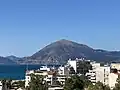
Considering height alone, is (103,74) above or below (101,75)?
above

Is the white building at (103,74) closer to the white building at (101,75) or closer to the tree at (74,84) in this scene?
the white building at (101,75)

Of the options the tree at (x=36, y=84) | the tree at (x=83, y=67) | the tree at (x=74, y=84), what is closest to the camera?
the tree at (x=36, y=84)

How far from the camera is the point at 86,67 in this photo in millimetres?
100312

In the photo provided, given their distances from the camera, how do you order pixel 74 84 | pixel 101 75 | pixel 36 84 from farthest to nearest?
pixel 101 75, pixel 74 84, pixel 36 84

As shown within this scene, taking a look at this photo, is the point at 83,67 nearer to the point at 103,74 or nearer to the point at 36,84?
the point at 103,74

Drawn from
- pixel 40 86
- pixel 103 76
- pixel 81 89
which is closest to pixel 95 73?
pixel 103 76

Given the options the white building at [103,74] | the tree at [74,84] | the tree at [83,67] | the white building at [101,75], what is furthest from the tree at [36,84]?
the tree at [83,67]

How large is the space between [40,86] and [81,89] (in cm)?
844

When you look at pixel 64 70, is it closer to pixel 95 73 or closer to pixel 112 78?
pixel 95 73

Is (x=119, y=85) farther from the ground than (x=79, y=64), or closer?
closer

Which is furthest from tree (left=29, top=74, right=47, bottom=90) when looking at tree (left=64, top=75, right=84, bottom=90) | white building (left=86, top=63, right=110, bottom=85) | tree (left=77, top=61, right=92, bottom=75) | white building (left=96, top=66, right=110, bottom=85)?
tree (left=77, top=61, right=92, bottom=75)

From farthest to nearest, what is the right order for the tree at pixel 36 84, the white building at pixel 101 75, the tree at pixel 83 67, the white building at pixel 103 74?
the tree at pixel 83 67
the white building at pixel 101 75
the white building at pixel 103 74
the tree at pixel 36 84

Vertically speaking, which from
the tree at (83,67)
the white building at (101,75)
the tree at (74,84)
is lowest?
the tree at (74,84)

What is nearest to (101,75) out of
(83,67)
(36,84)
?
(83,67)
